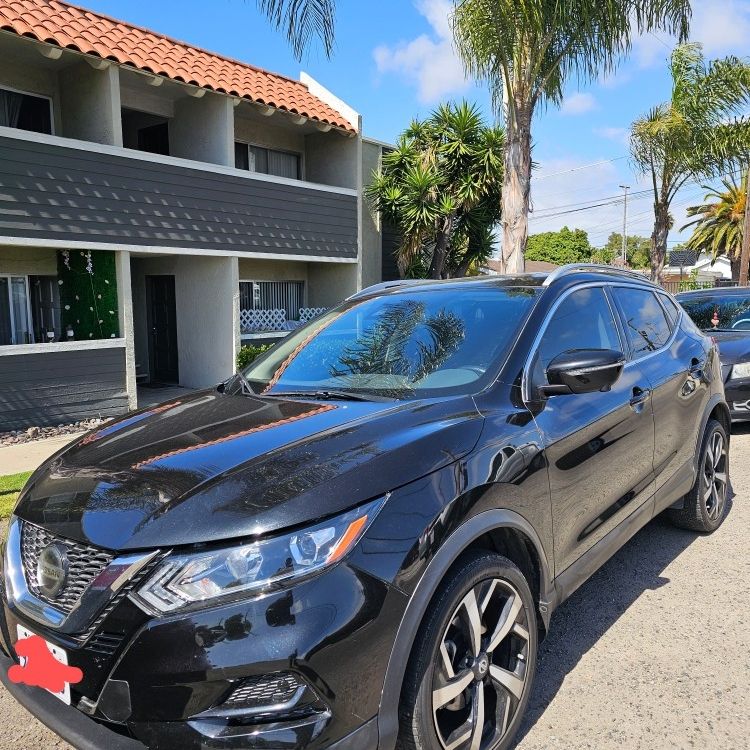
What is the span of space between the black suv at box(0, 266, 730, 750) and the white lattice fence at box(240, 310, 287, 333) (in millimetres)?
9608

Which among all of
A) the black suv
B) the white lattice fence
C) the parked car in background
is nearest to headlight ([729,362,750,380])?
the parked car in background

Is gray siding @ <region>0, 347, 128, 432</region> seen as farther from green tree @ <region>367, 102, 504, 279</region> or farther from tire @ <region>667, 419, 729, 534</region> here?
tire @ <region>667, 419, 729, 534</region>

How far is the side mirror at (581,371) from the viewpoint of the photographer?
2693 millimetres

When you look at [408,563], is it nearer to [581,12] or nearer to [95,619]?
[95,619]

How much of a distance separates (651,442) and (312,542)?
7.93 feet

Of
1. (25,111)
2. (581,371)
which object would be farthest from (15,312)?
(581,371)

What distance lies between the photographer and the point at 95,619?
182 cm

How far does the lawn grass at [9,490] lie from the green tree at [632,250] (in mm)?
77062

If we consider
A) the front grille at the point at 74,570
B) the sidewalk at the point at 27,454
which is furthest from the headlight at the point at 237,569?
the sidewalk at the point at 27,454

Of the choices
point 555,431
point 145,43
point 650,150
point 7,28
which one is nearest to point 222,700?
point 555,431

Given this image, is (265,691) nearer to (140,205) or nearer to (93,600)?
(93,600)

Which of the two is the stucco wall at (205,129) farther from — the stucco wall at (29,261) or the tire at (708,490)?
the tire at (708,490)

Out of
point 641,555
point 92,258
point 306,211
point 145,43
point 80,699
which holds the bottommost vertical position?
point 641,555

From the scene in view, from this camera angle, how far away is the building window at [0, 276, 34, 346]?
9953 millimetres
